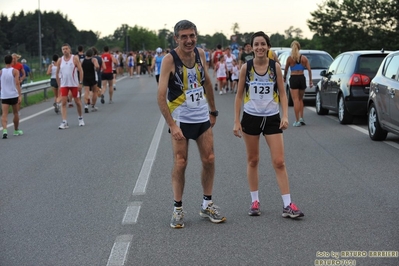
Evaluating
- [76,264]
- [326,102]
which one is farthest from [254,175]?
[326,102]

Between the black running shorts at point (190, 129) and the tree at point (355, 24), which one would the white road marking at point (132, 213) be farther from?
the tree at point (355, 24)

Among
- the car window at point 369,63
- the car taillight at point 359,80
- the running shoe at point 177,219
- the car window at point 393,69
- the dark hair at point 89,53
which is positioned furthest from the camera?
the dark hair at point 89,53

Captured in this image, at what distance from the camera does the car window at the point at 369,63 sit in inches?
608

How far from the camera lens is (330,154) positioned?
11406mm

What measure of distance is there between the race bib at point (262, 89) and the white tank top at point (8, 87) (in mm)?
9175

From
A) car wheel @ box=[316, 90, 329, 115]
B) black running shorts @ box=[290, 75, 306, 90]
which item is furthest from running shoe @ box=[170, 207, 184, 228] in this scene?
car wheel @ box=[316, 90, 329, 115]

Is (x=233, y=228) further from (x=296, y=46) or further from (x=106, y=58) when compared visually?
(x=106, y=58)

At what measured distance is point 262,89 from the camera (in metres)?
7.26

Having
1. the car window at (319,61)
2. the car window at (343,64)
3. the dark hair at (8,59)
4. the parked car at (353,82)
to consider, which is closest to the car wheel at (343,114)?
the parked car at (353,82)

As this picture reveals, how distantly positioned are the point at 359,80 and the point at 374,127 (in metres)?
2.50

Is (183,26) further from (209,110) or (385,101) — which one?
(385,101)

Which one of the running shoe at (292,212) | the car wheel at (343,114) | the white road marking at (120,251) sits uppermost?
the running shoe at (292,212)

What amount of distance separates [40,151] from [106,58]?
12.2 metres

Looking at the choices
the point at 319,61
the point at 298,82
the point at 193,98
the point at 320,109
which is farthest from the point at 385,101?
the point at 319,61
